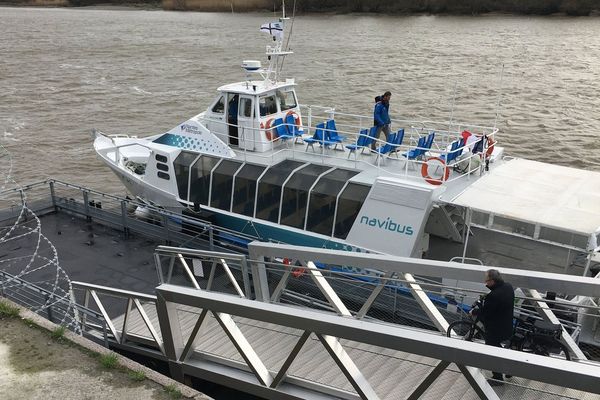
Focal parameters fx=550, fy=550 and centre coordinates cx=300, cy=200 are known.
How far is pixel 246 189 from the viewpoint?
1320 cm

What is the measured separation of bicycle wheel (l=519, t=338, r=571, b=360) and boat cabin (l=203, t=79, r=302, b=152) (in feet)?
27.2

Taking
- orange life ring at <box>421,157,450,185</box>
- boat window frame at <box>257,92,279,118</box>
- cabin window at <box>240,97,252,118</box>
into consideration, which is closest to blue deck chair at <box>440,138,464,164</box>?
orange life ring at <box>421,157,450,185</box>

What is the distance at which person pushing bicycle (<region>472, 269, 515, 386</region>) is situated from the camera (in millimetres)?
5809

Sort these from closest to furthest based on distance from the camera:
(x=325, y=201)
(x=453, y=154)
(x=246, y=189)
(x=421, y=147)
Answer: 1. (x=325, y=201)
2. (x=453, y=154)
3. (x=421, y=147)
4. (x=246, y=189)

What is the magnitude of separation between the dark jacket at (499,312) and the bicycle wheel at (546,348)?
24.2 inches

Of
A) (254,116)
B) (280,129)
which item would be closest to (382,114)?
(280,129)

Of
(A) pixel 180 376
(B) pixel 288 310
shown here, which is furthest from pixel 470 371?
(A) pixel 180 376

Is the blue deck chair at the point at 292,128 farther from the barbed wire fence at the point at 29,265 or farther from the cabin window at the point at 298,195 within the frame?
the barbed wire fence at the point at 29,265

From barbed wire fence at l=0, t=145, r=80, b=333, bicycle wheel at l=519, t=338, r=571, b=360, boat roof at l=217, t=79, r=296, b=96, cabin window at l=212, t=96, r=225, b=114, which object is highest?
boat roof at l=217, t=79, r=296, b=96

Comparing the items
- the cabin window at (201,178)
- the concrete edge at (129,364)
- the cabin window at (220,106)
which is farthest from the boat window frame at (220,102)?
the concrete edge at (129,364)

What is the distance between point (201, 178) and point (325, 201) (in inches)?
148

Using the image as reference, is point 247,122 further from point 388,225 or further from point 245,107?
point 388,225

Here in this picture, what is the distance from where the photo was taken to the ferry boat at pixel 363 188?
1030 cm

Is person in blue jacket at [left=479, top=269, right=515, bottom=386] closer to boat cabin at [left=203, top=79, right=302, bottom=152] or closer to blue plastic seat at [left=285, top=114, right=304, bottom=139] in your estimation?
boat cabin at [left=203, top=79, right=302, bottom=152]
